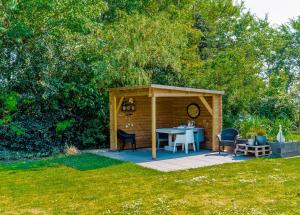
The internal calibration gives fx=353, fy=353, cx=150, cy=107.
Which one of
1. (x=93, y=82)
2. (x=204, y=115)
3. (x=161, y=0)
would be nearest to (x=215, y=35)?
(x=161, y=0)

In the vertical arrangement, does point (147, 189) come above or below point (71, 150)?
below

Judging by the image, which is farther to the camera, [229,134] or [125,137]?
[125,137]

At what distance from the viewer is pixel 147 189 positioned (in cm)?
649

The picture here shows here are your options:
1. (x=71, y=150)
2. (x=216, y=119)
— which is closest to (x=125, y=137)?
(x=71, y=150)

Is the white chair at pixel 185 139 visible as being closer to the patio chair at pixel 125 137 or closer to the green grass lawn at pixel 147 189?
the patio chair at pixel 125 137

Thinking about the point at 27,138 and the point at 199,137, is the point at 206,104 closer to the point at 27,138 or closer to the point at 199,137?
the point at 199,137

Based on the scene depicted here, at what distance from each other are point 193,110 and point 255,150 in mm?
3099

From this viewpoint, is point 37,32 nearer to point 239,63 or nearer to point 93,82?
point 93,82

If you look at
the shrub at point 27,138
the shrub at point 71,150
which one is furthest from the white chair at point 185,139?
the shrub at point 27,138

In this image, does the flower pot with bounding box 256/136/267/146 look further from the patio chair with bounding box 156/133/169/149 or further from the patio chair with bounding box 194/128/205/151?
the patio chair with bounding box 156/133/169/149

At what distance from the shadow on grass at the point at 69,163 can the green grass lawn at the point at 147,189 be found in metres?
0.03

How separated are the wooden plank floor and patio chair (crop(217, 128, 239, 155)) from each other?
354 millimetres

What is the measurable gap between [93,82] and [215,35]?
9511 millimetres

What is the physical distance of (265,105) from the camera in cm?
1585
